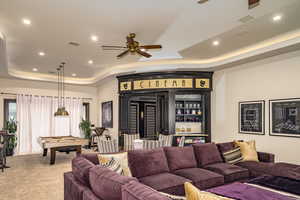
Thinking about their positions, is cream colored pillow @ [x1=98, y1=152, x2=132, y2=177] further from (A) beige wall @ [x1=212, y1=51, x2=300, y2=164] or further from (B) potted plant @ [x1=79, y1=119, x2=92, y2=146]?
(B) potted plant @ [x1=79, y1=119, x2=92, y2=146]

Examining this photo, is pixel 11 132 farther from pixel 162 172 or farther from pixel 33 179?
pixel 162 172

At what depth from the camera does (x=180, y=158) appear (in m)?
3.67

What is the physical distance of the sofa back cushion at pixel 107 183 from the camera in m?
1.61

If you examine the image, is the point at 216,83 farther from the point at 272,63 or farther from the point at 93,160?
the point at 93,160

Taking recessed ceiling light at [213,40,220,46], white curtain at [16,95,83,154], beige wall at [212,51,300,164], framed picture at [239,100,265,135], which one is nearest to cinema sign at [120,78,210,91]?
beige wall at [212,51,300,164]

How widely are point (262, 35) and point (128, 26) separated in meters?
2.67

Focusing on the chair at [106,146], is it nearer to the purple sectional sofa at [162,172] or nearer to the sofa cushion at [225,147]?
the purple sectional sofa at [162,172]

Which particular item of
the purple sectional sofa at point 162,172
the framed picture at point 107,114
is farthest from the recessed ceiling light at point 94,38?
the framed picture at point 107,114

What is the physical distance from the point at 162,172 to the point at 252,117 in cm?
305

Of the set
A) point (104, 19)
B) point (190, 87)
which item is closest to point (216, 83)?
point (190, 87)

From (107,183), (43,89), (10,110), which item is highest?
(43,89)

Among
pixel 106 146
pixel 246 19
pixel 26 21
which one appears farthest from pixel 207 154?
pixel 26 21

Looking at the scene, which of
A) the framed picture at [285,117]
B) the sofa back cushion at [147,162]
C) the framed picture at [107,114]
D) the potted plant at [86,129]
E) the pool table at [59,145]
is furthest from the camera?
the potted plant at [86,129]

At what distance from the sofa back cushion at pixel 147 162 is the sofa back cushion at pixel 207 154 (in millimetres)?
805
